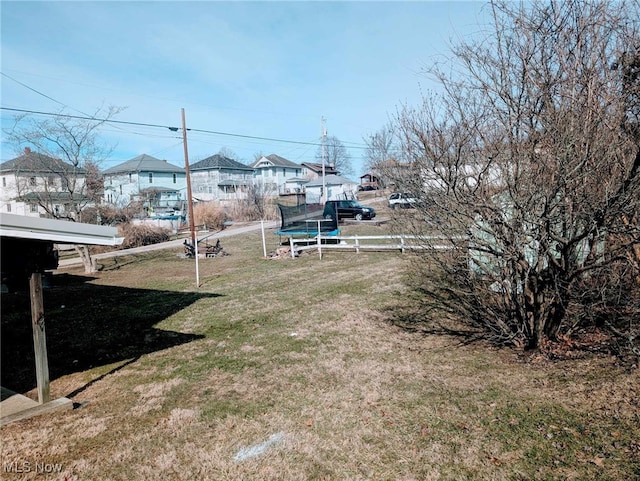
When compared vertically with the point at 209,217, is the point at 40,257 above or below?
below

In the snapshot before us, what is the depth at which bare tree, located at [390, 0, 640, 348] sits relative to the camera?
441 centimetres

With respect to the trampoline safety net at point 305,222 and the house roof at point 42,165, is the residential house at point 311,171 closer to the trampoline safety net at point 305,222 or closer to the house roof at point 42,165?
the trampoline safety net at point 305,222

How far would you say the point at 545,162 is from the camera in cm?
452

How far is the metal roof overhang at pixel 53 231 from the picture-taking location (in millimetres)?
4055

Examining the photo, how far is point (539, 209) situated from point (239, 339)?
488 centimetres

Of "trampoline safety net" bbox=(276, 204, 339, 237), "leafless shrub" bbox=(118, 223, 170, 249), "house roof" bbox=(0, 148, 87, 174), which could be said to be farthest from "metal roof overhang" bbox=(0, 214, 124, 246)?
"leafless shrub" bbox=(118, 223, 170, 249)

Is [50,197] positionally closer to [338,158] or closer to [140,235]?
[140,235]

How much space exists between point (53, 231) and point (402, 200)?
4.21m

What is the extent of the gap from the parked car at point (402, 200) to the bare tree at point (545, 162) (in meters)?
0.17

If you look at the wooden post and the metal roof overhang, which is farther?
the wooden post

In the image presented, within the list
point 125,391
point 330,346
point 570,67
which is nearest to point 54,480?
point 125,391

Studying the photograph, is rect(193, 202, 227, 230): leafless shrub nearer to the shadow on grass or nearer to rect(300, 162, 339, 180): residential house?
the shadow on grass

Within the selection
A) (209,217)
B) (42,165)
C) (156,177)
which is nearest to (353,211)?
(209,217)

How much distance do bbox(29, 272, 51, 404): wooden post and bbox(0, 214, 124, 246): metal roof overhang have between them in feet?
2.36
